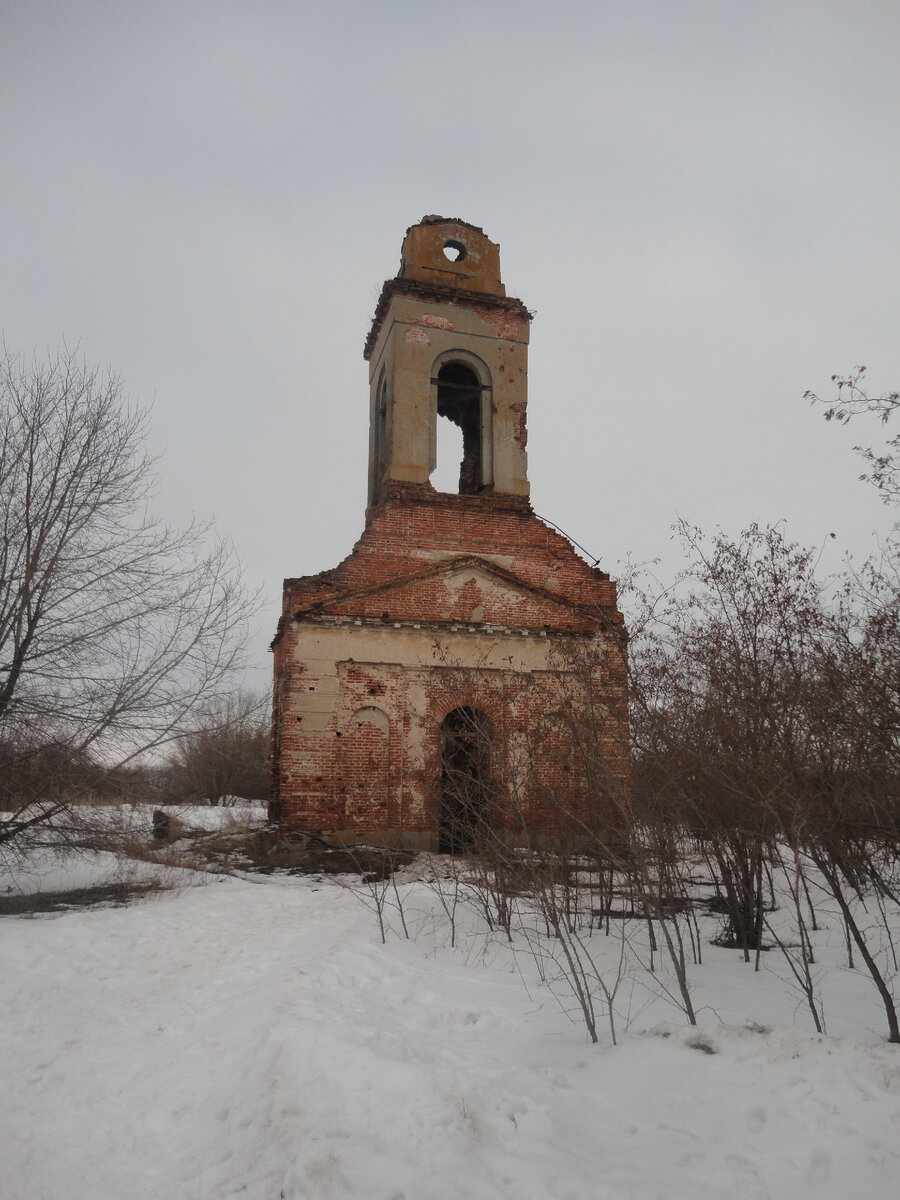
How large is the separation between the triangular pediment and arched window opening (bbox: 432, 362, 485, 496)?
120 inches

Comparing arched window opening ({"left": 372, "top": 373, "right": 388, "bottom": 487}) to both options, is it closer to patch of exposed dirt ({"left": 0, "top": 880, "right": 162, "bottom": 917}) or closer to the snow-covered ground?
patch of exposed dirt ({"left": 0, "top": 880, "right": 162, "bottom": 917})

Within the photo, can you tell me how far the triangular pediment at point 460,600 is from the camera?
16.1m

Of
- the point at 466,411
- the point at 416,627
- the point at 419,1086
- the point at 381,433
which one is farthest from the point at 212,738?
the point at 466,411

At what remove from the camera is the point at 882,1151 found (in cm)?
356

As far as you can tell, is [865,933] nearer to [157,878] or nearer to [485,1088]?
[485,1088]

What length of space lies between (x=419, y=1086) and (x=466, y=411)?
684 inches

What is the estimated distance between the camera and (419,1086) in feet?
14.8

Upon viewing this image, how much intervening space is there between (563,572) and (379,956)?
11.5 meters

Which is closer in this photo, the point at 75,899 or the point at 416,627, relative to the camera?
the point at 75,899

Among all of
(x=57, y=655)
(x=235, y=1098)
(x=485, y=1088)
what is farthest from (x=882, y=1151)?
(x=57, y=655)

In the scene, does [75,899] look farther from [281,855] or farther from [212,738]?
[281,855]

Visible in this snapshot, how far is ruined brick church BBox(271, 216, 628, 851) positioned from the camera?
15.2m

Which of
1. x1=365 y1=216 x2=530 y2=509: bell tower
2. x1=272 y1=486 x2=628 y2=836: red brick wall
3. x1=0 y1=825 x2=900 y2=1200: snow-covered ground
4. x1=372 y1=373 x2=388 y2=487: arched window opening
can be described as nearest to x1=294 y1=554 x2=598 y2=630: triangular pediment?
x1=272 y1=486 x2=628 y2=836: red brick wall

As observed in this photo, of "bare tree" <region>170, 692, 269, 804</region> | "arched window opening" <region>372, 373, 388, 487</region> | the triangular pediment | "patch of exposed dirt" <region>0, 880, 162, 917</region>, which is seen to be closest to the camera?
"patch of exposed dirt" <region>0, 880, 162, 917</region>
